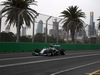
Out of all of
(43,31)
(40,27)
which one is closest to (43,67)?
(40,27)

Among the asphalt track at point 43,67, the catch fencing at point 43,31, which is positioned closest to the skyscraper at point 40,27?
the catch fencing at point 43,31

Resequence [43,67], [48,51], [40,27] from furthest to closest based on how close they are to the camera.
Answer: [40,27] < [48,51] < [43,67]

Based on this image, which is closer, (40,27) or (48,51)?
(48,51)

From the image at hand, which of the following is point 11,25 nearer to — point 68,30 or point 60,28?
point 60,28

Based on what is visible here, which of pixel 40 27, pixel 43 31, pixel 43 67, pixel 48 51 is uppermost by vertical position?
pixel 40 27

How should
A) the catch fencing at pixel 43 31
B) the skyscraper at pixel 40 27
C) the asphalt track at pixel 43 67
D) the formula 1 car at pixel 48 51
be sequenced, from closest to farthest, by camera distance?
the asphalt track at pixel 43 67 < the formula 1 car at pixel 48 51 < the catch fencing at pixel 43 31 < the skyscraper at pixel 40 27

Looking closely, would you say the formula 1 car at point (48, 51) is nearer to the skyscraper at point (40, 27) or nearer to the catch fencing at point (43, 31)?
the catch fencing at point (43, 31)

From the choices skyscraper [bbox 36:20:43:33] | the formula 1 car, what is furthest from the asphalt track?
skyscraper [bbox 36:20:43:33]

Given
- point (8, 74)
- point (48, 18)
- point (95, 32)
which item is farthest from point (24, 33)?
point (95, 32)

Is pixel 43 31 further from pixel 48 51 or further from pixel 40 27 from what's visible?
pixel 48 51

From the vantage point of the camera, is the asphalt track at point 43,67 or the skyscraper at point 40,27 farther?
the skyscraper at point 40,27

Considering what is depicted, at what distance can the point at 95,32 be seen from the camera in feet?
127

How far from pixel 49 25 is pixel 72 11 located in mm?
18476

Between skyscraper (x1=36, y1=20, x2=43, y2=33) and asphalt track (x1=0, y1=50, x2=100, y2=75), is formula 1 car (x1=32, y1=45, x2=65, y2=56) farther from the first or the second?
skyscraper (x1=36, y1=20, x2=43, y2=33)
